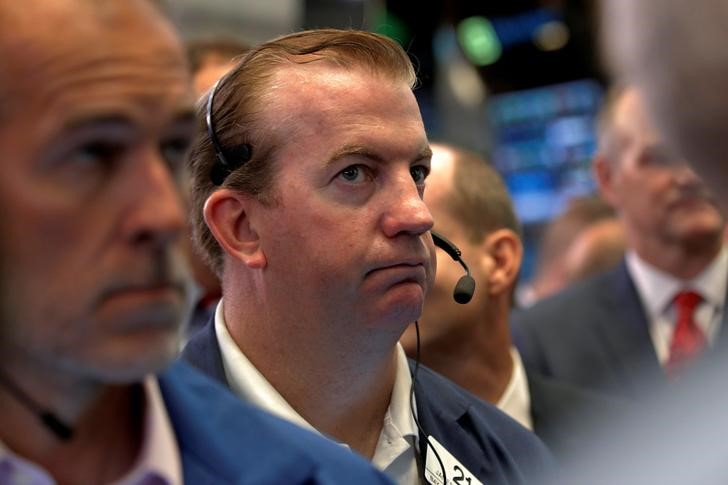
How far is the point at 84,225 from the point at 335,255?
3.29 ft

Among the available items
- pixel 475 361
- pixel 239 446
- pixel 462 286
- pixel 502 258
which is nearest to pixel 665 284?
pixel 502 258

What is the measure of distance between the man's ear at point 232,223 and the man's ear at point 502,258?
113cm

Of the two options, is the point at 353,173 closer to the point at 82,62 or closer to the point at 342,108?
the point at 342,108

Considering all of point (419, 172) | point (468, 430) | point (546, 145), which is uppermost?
point (419, 172)

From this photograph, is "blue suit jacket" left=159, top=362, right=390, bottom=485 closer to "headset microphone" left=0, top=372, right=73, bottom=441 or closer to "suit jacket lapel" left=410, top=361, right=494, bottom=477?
"headset microphone" left=0, top=372, right=73, bottom=441

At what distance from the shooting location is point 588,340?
12.5ft

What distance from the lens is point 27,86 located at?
4.25ft

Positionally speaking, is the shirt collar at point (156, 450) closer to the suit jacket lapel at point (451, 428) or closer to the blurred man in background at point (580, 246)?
the suit jacket lapel at point (451, 428)

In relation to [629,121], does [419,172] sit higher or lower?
higher

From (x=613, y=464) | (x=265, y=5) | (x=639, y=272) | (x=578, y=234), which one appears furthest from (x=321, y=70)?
(x=265, y=5)

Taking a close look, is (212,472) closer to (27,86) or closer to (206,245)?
(27,86)

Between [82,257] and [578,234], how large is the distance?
4.94m

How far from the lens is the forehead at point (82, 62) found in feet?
4.25

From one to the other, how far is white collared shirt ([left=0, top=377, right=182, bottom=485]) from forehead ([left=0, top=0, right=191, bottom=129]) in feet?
1.22
